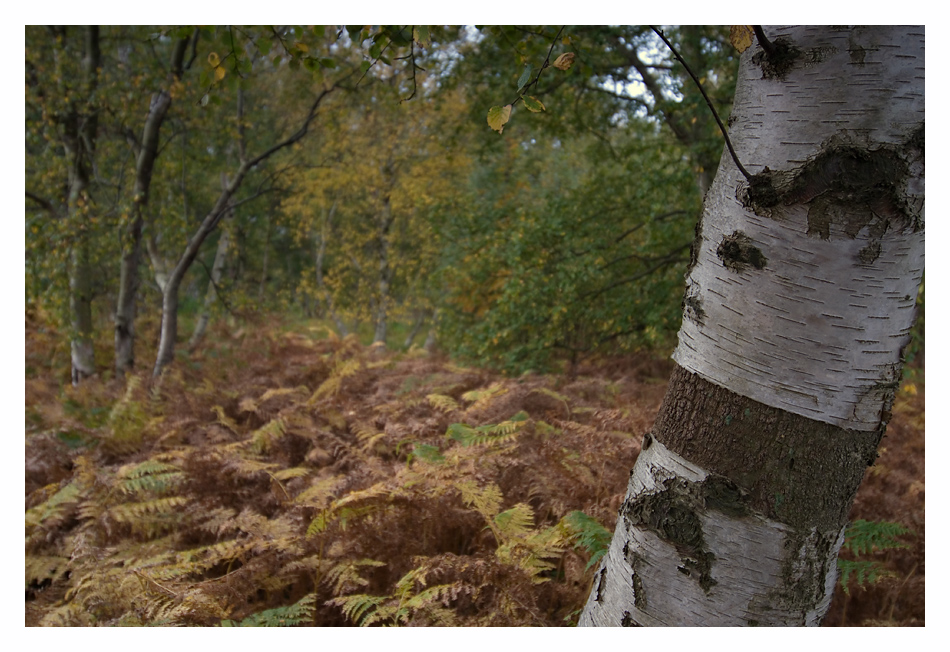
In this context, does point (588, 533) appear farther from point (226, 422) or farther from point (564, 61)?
point (226, 422)

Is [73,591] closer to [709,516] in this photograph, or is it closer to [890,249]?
[709,516]

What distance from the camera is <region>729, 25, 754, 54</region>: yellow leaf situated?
120 centimetres

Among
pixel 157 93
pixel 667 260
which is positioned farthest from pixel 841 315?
pixel 157 93

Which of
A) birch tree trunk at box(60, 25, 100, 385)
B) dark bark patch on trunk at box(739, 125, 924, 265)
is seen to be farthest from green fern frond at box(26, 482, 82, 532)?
dark bark patch on trunk at box(739, 125, 924, 265)

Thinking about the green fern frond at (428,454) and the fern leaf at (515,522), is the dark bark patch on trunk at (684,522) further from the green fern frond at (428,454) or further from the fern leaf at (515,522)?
the green fern frond at (428,454)

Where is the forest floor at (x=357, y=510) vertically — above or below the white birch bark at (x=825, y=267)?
below

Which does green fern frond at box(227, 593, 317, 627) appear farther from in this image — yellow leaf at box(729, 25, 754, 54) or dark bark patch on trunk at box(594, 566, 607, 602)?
yellow leaf at box(729, 25, 754, 54)

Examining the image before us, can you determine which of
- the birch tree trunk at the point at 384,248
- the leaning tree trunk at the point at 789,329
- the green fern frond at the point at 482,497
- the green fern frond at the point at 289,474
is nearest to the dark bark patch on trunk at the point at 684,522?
the leaning tree trunk at the point at 789,329

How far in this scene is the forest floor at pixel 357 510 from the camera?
2.12m

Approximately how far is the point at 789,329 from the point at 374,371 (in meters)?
5.05

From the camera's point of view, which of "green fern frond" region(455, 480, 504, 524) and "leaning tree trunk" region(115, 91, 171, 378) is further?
"leaning tree trunk" region(115, 91, 171, 378)

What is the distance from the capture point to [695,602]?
129 cm

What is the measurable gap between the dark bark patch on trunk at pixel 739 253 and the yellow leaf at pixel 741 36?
1.28ft

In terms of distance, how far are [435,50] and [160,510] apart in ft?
15.7
